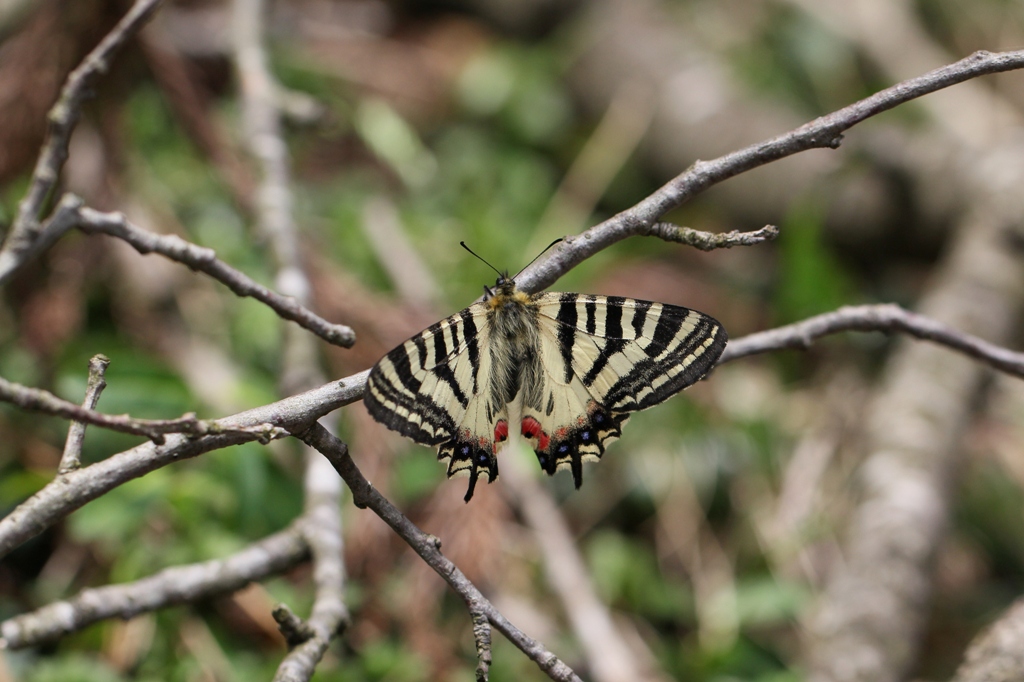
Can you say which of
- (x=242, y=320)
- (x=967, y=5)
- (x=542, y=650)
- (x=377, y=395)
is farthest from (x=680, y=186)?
(x=967, y=5)

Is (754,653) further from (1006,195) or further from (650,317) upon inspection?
(1006,195)

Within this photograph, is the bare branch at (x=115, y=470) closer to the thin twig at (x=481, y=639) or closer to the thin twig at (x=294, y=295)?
the thin twig at (x=294, y=295)

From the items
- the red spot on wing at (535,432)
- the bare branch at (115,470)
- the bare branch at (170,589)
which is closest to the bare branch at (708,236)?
the red spot on wing at (535,432)

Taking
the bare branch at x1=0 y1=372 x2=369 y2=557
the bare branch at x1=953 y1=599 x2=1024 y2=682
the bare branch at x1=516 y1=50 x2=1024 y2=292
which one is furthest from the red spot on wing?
the bare branch at x1=953 y1=599 x2=1024 y2=682

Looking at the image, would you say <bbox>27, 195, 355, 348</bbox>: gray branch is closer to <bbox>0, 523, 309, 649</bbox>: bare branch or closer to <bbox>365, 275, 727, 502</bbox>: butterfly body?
<bbox>365, 275, 727, 502</bbox>: butterfly body

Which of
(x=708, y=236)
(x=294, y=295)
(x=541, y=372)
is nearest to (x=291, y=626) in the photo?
(x=541, y=372)

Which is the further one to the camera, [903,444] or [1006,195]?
[1006,195]
